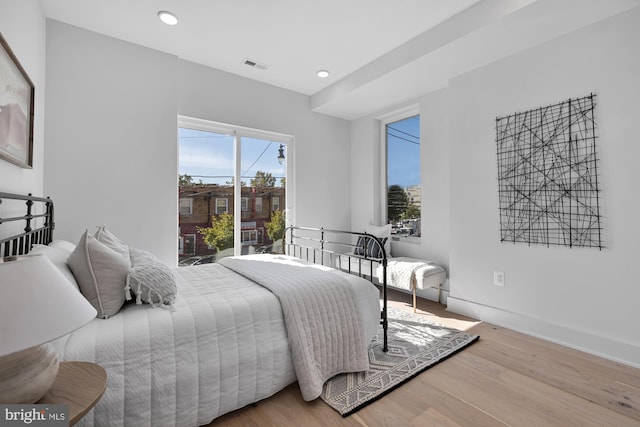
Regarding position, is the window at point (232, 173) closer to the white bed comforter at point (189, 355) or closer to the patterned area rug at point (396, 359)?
the white bed comforter at point (189, 355)

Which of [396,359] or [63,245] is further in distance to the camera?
[396,359]

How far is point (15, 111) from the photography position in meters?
1.62

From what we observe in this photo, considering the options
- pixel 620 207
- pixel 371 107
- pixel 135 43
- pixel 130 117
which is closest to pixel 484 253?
pixel 620 207

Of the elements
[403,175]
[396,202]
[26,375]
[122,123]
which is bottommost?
[26,375]

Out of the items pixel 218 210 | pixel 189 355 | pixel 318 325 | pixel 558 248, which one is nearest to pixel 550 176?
pixel 558 248

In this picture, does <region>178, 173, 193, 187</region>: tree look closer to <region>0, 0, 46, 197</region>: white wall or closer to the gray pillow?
<region>0, 0, 46, 197</region>: white wall

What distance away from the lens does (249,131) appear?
3607 mm

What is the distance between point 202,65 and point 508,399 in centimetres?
385

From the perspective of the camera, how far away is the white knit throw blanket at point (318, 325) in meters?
1.61

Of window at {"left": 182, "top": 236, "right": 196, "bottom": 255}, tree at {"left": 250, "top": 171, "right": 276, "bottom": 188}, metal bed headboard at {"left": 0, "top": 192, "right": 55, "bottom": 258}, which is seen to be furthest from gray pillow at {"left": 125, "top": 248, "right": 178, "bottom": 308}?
tree at {"left": 250, "top": 171, "right": 276, "bottom": 188}

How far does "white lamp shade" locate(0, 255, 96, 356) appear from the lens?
572 millimetres

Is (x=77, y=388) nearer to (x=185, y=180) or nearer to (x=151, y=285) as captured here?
(x=151, y=285)

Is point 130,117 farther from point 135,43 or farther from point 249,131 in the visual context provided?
point 249,131

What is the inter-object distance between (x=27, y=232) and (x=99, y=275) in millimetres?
653
